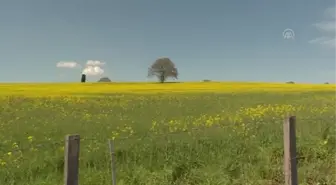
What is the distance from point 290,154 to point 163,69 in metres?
90.8

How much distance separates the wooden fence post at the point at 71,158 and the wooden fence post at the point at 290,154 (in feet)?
10.4

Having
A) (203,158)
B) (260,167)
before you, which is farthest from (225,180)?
(203,158)

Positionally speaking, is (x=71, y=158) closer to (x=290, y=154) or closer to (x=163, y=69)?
(x=290, y=154)

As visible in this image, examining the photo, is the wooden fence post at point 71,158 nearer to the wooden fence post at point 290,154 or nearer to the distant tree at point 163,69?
the wooden fence post at point 290,154

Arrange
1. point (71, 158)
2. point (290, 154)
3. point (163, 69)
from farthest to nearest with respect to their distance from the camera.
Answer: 1. point (163, 69)
2. point (290, 154)
3. point (71, 158)

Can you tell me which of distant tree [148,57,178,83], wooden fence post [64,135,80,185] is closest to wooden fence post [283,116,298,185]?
wooden fence post [64,135,80,185]

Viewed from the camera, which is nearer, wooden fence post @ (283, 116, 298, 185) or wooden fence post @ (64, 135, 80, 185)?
wooden fence post @ (64, 135, 80, 185)

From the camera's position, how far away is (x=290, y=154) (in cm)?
593

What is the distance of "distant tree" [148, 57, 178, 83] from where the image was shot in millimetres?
96269

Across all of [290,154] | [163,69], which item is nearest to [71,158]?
[290,154]

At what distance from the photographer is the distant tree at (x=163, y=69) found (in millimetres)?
96269

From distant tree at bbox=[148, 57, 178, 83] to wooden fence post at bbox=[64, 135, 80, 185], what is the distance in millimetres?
91447

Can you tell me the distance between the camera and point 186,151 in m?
8.66

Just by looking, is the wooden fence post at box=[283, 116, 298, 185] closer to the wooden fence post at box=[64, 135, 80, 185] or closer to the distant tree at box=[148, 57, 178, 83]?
the wooden fence post at box=[64, 135, 80, 185]
